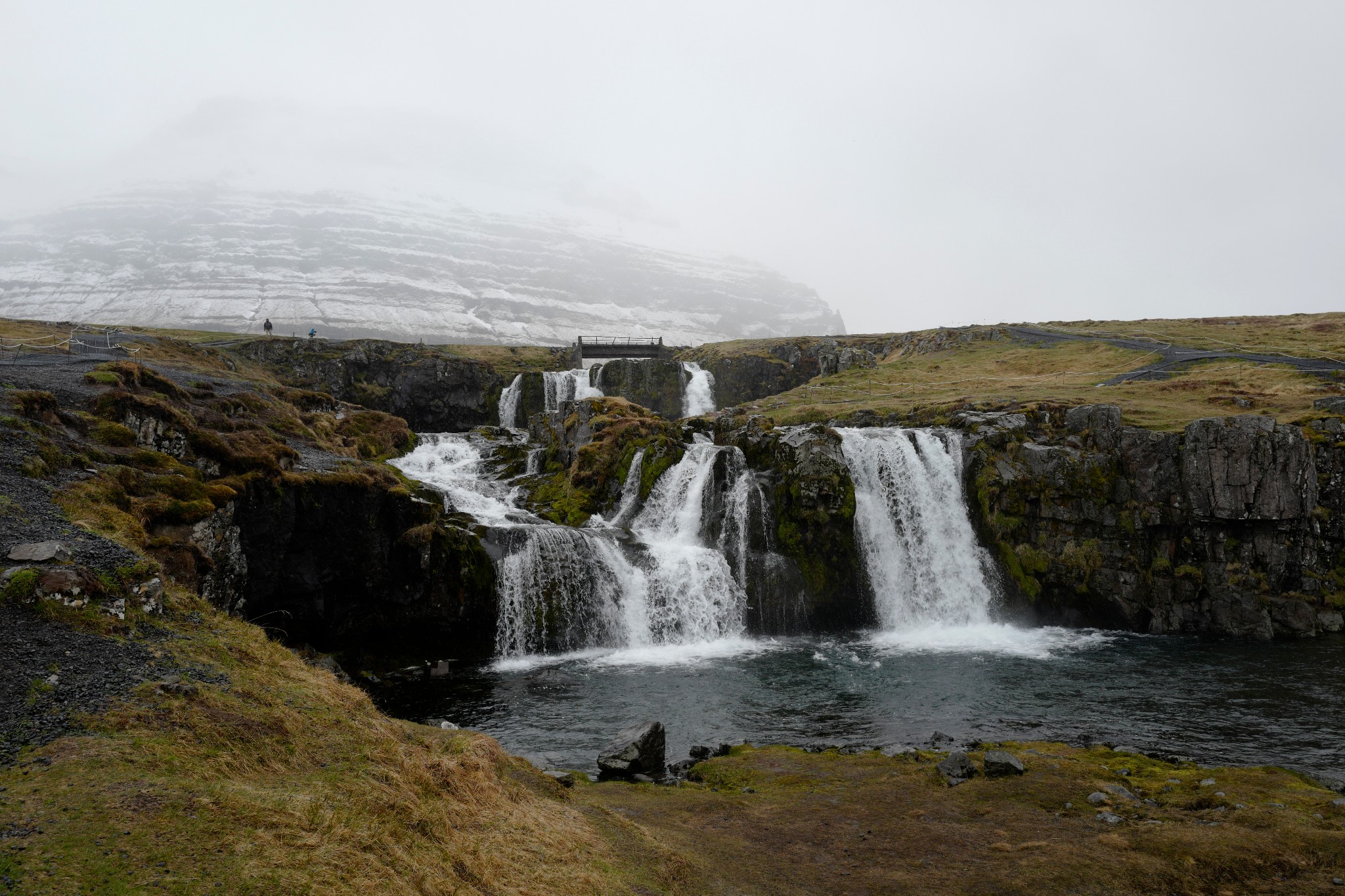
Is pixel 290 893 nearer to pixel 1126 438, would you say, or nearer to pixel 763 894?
pixel 763 894

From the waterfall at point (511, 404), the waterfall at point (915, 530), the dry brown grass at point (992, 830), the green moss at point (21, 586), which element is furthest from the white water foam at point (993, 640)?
the waterfall at point (511, 404)

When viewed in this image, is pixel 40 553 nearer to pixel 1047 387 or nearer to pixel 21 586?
pixel 21 586

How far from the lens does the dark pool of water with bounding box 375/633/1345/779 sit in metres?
21.3

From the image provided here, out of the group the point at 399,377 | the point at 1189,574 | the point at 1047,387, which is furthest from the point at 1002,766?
the point at 399,377

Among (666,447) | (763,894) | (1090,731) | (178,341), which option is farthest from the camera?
(178,341)

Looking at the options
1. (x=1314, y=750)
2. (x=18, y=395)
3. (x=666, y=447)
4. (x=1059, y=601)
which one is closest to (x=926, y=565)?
(x=1059, y=601)

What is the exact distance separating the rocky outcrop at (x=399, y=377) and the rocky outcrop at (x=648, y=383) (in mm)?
12013

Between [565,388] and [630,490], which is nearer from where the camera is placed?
[630,490]

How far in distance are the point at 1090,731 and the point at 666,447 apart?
1055 inches

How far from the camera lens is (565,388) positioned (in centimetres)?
7119

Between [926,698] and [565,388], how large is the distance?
5226cm

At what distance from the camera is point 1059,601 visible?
39.1 metres

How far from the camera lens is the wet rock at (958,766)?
16047 mm

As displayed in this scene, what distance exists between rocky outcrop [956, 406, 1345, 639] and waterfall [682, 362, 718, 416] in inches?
1500
